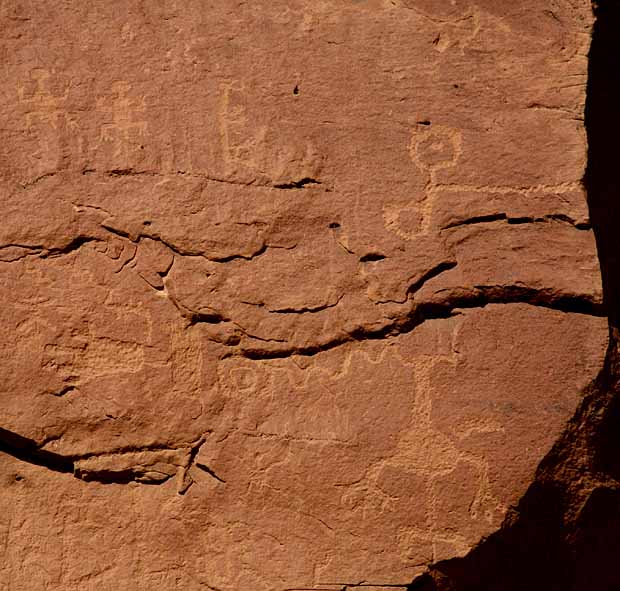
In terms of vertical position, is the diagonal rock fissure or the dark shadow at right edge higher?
the diagonal rock fissure

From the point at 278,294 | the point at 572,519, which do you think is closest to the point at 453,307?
the point at 278,294

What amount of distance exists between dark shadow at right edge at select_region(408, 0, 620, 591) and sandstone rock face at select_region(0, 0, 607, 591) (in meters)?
0.04

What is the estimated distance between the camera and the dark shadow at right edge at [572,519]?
5.14ft

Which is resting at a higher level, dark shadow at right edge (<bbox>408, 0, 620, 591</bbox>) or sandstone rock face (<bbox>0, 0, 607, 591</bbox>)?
sandstone rock face (<bbox>0, 0, 607, 591</bbox>)

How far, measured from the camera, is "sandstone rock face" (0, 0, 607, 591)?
61.9 inches

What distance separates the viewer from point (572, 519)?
1621 mm

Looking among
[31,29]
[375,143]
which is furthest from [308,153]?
[31,29]

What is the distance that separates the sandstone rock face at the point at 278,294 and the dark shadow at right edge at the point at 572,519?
0.04m

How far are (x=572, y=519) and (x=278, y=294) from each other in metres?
0.60

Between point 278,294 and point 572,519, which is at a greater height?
point 278,294

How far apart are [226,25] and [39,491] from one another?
834mm

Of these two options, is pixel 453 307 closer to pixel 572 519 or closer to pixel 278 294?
pixel 278 294

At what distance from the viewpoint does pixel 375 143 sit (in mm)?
1646

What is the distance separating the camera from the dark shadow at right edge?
1565 mm
